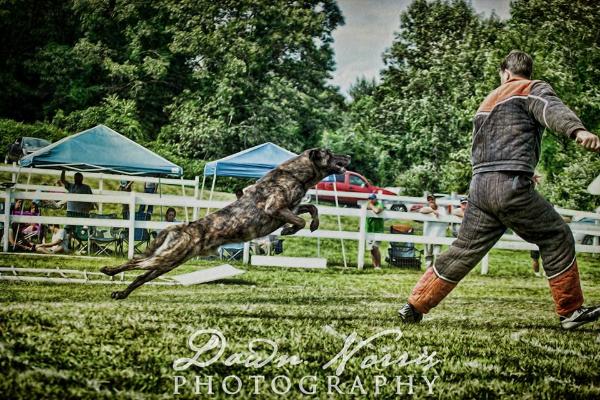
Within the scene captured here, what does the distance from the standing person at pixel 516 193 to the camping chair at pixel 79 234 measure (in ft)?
24.1

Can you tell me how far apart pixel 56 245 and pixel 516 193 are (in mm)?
8296

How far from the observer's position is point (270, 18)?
57.8ft

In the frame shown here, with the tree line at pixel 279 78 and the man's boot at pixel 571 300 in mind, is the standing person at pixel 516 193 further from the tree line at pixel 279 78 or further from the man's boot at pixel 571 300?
the tree line at pixel 279 78

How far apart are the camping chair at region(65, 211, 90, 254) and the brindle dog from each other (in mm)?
5344

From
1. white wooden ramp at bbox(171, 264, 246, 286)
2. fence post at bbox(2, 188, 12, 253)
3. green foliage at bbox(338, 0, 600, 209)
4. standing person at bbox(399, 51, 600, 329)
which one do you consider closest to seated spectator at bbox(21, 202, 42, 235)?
fence post at bbox(2, 188, 12, 253)

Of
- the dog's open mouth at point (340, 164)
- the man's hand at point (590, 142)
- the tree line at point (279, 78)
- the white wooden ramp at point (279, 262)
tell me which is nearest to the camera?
the man's hand at point (590, 142)

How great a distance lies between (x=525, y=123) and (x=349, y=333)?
1.78 m

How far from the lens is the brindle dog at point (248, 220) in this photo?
4508 millimetres

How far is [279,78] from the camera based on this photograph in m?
18.3

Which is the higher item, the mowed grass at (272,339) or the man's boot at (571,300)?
the man's boot at (571,300)

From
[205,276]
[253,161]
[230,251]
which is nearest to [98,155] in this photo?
[253,161]

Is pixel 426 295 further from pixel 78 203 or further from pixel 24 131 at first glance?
pixel 24 131

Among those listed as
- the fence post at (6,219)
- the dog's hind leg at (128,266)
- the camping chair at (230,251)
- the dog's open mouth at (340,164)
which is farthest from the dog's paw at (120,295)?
the fence post at (6,219)

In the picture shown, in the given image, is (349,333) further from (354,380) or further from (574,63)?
(574,63)
